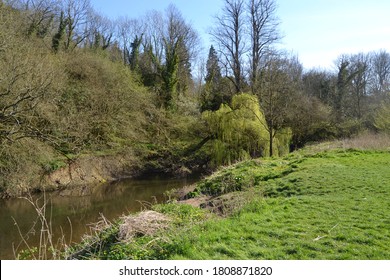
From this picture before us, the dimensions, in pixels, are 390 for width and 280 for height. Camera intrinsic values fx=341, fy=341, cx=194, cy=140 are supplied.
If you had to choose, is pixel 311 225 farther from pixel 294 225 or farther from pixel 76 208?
pixel 76 208

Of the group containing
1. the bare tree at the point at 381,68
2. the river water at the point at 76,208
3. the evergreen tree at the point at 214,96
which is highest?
the bare tree at the point at 381,68

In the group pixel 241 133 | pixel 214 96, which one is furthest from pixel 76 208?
pixel 214 96

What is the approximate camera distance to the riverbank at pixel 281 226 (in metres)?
5.30

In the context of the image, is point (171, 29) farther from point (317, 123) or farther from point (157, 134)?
point (317, 123)

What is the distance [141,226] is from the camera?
6809 mm

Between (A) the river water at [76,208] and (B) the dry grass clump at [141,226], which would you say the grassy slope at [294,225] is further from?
(A) the river water at [76,208]

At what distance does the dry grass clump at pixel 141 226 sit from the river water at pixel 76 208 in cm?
238

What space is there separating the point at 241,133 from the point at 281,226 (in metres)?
16.3

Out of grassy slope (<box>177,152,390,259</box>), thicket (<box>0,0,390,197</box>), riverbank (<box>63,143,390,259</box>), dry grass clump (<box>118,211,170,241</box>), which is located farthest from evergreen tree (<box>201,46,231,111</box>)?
dry grass clump (<box>118,211,170,241</box>)

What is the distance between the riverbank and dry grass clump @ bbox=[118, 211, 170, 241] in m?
0.04

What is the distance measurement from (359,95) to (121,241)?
137ft

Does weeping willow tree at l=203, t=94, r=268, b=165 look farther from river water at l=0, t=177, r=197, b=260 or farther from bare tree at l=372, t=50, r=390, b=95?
bare tree at l=372, t=50, r=390, b=95

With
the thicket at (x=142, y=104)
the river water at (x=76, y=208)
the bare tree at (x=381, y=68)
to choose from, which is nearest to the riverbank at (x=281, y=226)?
the river water at (x=76, y=208)

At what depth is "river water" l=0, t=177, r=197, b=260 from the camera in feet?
36.8
